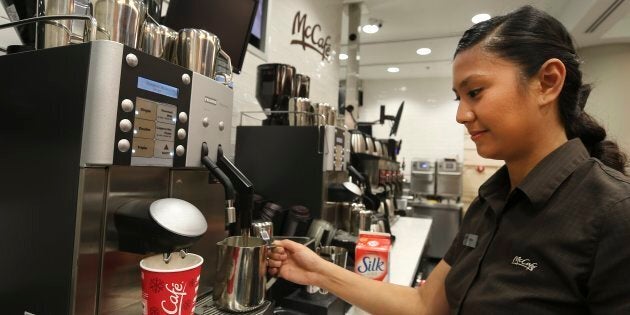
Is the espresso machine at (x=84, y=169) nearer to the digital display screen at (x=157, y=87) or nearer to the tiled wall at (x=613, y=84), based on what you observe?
the digital display screen at (x=157, y=87)

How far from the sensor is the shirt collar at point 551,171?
27.5 inches

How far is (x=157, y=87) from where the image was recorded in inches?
26.7

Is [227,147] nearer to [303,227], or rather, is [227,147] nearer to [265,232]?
[265,232]

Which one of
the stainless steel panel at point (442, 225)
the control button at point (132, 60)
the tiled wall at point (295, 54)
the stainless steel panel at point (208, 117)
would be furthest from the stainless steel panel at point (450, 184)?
the control button at point (132, 60)

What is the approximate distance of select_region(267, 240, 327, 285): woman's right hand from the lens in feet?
3.43

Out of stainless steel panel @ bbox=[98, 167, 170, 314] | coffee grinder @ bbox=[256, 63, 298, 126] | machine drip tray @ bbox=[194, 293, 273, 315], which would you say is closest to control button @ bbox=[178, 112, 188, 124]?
stainless steel panel @ bbox=[98, 167, 170, 314]

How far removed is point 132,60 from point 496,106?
0.67 metres

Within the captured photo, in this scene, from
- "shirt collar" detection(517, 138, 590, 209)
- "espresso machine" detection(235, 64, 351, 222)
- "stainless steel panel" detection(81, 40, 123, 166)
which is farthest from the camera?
"espresso machine" detection(235, 64, 351, 222)

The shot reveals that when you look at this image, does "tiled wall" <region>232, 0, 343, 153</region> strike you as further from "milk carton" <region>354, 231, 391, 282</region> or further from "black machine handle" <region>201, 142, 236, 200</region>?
"black machine handle" <region>201, 142, 236, 200</region>

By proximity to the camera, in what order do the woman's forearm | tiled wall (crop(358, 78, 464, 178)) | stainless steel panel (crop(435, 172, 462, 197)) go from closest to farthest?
the woman's forearm
stainless steel panel (crop(435, 172, 462, 197))
tiled wall (crop(358, 78, 464, 178))

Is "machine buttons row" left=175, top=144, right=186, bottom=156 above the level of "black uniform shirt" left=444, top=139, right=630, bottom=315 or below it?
above

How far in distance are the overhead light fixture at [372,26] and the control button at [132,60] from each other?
3.87m

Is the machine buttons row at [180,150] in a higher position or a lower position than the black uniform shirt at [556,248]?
higher

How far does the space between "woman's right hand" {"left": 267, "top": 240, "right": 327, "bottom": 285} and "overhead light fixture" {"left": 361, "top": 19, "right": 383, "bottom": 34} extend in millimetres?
3596
